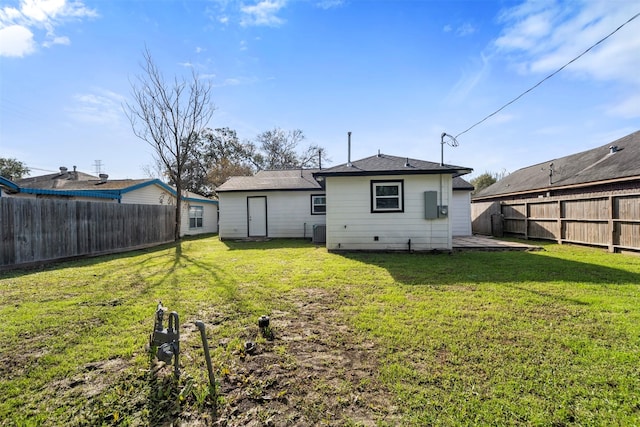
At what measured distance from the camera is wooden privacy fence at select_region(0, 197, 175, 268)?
660cm

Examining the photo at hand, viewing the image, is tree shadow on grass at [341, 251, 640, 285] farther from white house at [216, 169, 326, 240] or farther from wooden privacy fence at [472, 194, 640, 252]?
white house at [216, 169, 326, 240]

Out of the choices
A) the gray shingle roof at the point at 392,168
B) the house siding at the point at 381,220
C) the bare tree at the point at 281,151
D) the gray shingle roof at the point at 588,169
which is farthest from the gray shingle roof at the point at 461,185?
the bare tree at the point at 281,151

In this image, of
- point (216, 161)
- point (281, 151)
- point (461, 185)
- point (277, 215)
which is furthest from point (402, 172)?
point (216, 161)

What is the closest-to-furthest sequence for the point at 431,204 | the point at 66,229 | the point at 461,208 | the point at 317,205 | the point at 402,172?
the point at 66,229 < the point at 402,172 < the point at 431,204 < the point at 461,208 < the point at 317,205

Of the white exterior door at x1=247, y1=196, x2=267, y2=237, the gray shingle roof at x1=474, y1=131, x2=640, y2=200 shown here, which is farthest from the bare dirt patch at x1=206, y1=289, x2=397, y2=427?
the white exterior door at x1=247, y1=196, x2=267, y2=237

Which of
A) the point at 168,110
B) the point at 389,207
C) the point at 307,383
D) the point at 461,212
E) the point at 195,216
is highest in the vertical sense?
the point at 168,110

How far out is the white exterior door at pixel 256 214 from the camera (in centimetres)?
1374

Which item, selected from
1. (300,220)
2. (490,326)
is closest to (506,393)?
(490,326)

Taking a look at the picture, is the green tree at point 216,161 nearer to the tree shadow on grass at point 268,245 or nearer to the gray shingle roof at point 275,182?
the gray shingle roof at point 275,182

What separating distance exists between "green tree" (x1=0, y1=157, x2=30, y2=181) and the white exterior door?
32.5 m

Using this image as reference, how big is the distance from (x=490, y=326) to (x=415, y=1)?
27.5 feet

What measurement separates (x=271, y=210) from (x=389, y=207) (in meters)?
6.92

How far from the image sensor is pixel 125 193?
1271 centimetres

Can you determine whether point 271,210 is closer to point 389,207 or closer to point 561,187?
point 389,207
